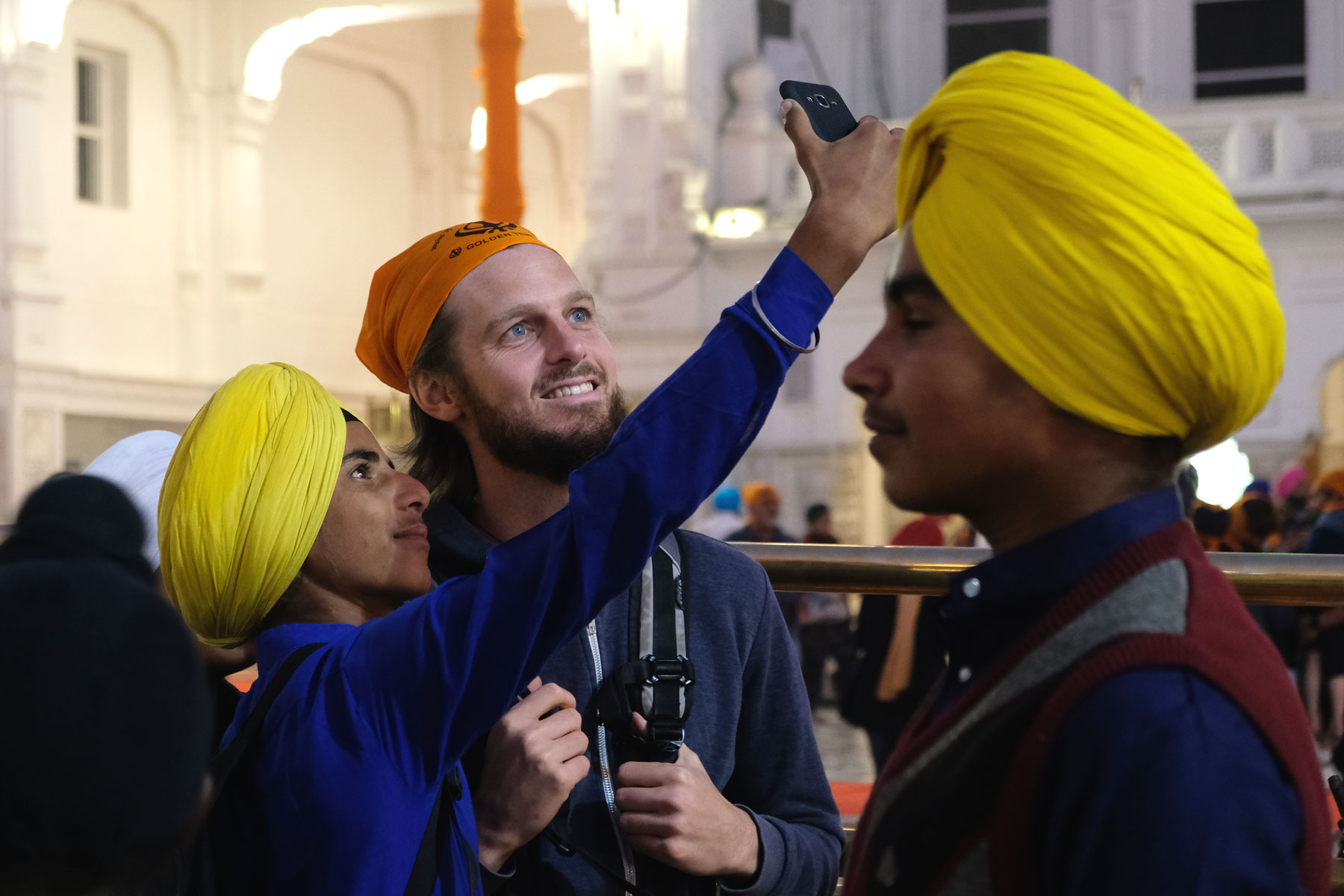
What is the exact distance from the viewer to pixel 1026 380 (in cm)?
92

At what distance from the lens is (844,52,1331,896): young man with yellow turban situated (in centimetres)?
78

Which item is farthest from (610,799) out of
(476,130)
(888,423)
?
(476,130)

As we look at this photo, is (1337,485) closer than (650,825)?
No

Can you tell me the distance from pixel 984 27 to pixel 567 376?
42.6 ft

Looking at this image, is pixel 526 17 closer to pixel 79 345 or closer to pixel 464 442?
pixel 79 345

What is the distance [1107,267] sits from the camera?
890 millimetres

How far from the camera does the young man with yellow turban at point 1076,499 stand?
781 millimetres

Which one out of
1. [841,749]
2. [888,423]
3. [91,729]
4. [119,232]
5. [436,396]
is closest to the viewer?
[91,729]

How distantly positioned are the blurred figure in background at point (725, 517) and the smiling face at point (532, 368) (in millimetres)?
A: 6104

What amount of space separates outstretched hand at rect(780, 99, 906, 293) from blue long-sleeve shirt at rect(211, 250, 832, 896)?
0.03 meters

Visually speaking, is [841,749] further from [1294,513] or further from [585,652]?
[585,652]

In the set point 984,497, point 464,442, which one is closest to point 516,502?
point 464,442

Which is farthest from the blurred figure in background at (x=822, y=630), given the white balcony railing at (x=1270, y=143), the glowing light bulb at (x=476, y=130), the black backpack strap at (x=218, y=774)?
the glowing light bulb at (x=476, y=130)

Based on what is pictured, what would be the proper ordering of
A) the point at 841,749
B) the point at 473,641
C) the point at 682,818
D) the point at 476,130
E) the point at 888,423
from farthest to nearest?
1. the point at 476,130
2. the point at 841,749
3. the point at 682,818
4. the point at 473,641
5. the point at 888,423
